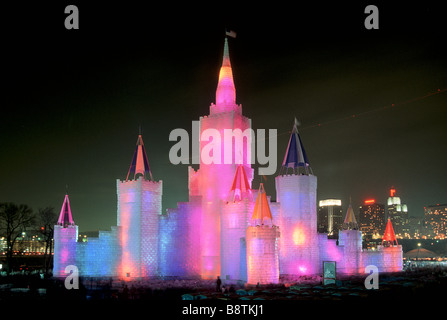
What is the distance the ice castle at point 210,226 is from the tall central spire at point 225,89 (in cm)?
7

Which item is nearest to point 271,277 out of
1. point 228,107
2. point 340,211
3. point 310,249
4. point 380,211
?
point 310,249

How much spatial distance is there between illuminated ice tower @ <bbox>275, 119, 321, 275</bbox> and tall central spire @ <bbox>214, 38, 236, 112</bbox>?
6.13 meters

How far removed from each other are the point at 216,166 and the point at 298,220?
692 cm

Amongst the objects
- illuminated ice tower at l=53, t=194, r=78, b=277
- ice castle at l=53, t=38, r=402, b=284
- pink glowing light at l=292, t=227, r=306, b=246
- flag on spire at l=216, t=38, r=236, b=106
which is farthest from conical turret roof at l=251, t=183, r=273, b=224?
illuminated ice tower at l=53, t=194, r=78, b=277

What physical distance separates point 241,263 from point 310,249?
600cm

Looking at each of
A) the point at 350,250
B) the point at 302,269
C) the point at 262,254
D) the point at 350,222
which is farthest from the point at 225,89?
the point at 350,250

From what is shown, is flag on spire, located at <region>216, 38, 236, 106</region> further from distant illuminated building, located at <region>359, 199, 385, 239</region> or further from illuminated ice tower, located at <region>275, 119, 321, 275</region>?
distant illuminated building, located at <region>359, 199, 385, 239</region>

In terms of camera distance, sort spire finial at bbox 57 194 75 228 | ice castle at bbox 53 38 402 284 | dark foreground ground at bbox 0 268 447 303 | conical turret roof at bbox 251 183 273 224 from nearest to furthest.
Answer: dark foreground ground at bbox 0 268 447 303 < conical turret roof at bbox 251 183 273 224 < ice castle at bbox 53 38 402 284 < spire finial at bbox 57 194 75 228

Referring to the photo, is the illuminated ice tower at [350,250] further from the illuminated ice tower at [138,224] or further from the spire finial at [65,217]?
the spire finial at [65,217]

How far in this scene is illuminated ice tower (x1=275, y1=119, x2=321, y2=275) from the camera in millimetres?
36406

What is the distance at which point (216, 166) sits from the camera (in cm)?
3719

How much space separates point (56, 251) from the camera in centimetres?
3591

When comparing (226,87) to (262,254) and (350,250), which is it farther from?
(350,250)
